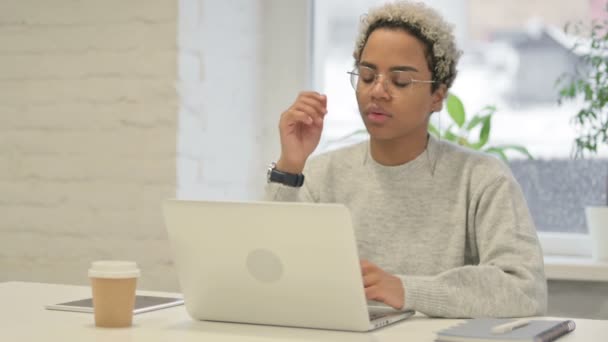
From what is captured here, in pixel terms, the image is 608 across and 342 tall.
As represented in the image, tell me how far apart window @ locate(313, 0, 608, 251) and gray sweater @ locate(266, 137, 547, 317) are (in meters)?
0.75

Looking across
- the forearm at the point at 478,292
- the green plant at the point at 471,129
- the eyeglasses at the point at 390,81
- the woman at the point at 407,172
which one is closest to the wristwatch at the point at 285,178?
the woman at the point at 407,172

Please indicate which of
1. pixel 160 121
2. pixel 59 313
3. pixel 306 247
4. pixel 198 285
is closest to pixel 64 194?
pixel 160 121

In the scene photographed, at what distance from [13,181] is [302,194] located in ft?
3.16

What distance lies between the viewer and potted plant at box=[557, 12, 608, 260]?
229 centimetres

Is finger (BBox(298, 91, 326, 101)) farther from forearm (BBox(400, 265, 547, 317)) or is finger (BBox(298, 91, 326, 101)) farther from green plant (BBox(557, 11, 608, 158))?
green plant (BBox(557, 11, 608, 158))

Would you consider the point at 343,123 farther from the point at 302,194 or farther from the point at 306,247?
the point at 306,247

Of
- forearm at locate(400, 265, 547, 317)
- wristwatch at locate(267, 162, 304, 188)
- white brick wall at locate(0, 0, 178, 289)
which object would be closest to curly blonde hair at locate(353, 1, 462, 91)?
wristwatch at locate(267, 162, 304, 188)

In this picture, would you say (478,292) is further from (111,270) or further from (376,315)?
(111,270)

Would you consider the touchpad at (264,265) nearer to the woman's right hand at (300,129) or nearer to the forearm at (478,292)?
the forearm at (478,292)

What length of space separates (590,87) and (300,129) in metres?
0.86

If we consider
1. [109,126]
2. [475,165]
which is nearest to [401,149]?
[475,165]

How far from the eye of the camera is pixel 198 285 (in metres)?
1.34

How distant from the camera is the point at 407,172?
1.85 meters

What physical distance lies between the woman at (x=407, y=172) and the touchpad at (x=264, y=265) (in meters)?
0.52
